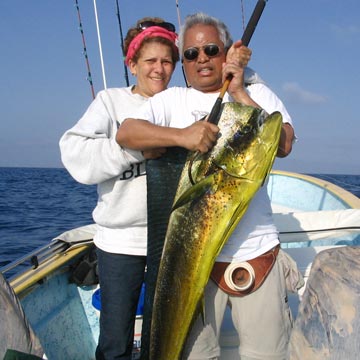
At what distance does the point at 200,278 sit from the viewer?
1.86 m

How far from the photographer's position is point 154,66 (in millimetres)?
2320

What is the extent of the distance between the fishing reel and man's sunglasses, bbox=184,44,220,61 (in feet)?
3.29

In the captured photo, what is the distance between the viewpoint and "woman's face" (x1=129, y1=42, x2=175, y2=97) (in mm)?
2318

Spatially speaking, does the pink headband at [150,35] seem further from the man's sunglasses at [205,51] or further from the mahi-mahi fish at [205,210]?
the mahi-mahi fish at [205,210]

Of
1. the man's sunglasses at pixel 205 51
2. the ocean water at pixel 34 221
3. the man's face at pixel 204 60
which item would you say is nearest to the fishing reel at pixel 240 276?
the man's face at pixel 204 60

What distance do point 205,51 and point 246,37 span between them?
23 centimetres

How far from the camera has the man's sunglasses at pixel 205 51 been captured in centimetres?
197

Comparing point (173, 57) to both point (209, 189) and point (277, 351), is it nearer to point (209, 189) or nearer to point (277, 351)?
point (209, 189)

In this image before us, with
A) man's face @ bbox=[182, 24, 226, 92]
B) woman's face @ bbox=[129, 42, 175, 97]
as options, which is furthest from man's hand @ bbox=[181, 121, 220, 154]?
woman's face @ bbox=[129, 42, 175, 97]

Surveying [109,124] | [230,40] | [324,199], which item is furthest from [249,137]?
[324,199]

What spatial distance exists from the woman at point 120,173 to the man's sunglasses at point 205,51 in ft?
1.17

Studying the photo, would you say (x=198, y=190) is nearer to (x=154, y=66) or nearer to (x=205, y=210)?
(x=205, y=210)

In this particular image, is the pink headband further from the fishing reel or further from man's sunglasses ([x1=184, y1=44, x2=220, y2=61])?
the fishing reel

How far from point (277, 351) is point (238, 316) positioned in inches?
9.2
